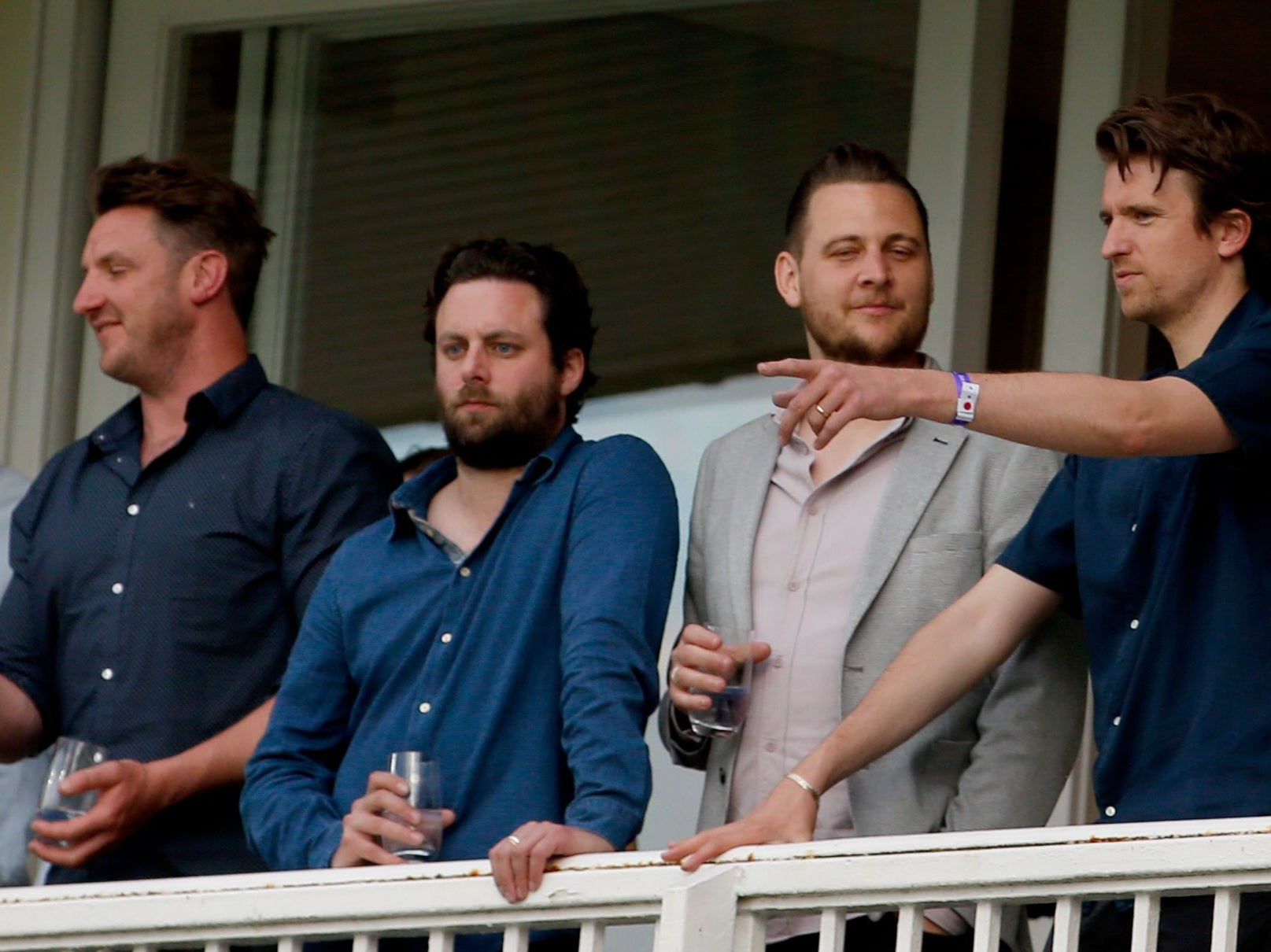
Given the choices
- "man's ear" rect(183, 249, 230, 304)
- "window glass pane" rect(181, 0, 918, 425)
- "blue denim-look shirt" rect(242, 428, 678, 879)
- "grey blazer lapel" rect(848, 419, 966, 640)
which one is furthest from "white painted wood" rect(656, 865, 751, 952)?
"window glass pane" rect(181, 0, 918, 425)

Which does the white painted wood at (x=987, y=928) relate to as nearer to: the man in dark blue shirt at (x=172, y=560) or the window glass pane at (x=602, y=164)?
the man in dark blue shirt at (x=172, y=560)

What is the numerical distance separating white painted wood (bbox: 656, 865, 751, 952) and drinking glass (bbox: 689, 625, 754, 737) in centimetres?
46

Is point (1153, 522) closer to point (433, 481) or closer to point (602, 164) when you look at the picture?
point (433, 481)

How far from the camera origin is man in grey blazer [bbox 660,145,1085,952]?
9.74 feet

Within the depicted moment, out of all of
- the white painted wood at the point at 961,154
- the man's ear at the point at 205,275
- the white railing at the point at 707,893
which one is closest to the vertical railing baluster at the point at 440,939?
the white railing at the point at 707,893

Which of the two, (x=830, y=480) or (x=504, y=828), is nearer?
(x=504, y=828)

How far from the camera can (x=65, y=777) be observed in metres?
3.19

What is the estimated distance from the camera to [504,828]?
9.63 ft

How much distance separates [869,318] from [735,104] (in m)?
1.29

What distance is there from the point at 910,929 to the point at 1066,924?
0.17 m

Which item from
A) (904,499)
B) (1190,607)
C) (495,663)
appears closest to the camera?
(1190,607)

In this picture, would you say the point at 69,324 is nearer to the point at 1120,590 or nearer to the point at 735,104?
the point at 735,104

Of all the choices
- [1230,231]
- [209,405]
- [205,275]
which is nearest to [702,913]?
[1230,231]

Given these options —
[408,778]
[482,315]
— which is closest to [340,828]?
[408,778]
